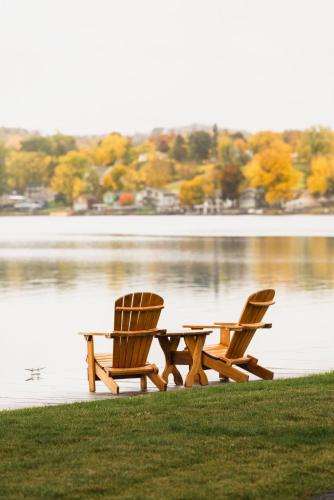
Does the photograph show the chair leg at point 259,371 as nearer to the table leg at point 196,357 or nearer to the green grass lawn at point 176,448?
the table leg at point 196,357

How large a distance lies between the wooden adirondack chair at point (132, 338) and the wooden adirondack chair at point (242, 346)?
2.77ft

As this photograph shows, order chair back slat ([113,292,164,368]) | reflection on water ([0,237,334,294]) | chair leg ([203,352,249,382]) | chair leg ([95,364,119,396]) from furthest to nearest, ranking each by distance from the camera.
Answer: reflection on water ([0,237,334,294]) → chair leg ([203,352,249,382]) → chair leg ([95,364,119,396]) → chair back slat ([113,292,164,368])

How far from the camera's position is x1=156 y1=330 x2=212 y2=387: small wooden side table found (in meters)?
11.8

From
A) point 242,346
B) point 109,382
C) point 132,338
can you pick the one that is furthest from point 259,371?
point 109,382

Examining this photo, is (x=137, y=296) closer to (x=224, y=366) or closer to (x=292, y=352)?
(x=224, y=366)

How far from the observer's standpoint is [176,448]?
7.46 m

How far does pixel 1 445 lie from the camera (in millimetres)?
7645

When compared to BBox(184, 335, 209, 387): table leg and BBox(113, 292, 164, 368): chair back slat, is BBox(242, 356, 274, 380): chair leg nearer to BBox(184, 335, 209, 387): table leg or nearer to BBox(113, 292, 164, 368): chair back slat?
BBox(184, 335, 209, 387): table leg

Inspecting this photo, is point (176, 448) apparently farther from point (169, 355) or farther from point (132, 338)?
point (169, 355)

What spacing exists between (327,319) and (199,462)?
49.1 feet

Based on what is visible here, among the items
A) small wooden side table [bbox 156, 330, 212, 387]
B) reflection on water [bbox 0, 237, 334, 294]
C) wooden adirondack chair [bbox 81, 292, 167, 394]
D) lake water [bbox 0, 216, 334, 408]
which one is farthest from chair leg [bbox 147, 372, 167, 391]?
reflection on water [bbox 0, 237, 334, 294]

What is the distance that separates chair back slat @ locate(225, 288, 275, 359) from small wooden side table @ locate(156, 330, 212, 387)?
36cm

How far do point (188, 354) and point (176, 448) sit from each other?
4.73 metres

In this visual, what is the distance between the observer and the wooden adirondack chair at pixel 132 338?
1117 cm
